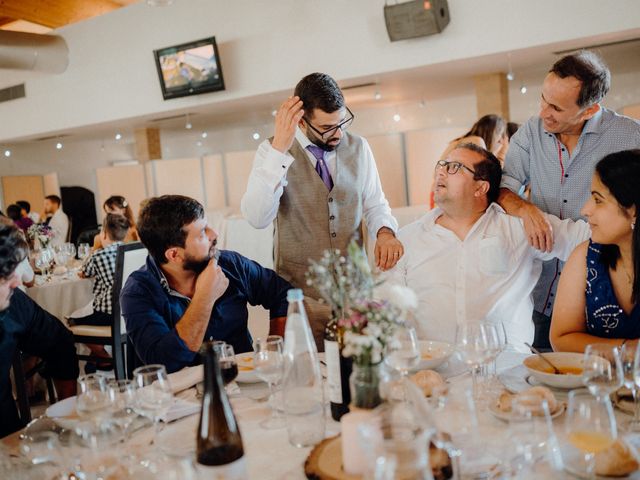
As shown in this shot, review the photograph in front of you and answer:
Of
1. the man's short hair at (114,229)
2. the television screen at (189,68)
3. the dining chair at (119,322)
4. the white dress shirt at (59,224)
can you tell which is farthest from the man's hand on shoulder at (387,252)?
the white dress shirt at (59,224)

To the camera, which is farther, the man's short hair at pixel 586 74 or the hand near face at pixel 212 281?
the man's short hair at pixel 586 74

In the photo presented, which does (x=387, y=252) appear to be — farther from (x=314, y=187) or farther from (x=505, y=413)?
(x=505, y=413)

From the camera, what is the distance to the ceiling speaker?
19.2ft

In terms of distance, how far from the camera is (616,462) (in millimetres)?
1021

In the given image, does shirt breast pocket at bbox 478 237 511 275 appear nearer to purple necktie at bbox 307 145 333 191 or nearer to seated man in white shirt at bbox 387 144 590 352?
seated man in white shirt at bbox 387 144 590 352

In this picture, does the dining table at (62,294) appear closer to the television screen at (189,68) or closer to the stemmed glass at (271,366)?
the stemmed glass at (271,366)

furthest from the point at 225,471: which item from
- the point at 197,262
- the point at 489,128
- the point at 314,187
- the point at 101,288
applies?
the point at 489,128

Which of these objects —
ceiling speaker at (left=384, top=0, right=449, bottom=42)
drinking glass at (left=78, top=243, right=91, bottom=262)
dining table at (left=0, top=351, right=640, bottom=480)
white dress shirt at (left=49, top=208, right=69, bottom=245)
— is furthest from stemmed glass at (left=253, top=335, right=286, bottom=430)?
white dress shirt at (left=49, top=208, right=69, bottom=245)

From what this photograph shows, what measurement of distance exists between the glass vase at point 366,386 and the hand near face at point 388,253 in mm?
1178

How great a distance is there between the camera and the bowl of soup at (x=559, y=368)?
1412 millimetres

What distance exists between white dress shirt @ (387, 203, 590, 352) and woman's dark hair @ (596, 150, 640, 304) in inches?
19.9

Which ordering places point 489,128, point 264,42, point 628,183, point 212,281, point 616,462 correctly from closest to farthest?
point 616,462
point 628,183
point 212,281
point 489,128
point 264,42

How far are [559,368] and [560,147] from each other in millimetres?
1260

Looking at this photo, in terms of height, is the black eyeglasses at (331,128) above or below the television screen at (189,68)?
below
